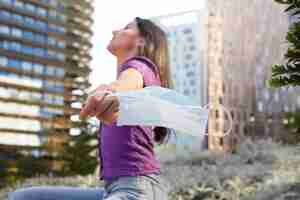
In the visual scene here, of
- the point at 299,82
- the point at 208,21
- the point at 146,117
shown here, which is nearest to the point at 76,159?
the point at 208,21

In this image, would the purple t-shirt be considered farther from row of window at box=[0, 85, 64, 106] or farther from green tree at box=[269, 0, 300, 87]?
row of window at box=[0, 85, 64, 106]

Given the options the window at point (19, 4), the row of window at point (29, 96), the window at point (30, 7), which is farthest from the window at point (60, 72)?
the window at point (19, 4)

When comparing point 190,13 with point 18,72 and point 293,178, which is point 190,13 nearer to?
point 18,72

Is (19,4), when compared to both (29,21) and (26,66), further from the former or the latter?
(26,66)

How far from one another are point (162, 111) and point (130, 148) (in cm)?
18

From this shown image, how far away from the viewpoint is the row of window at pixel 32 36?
774cm

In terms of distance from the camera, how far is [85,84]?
797 centimetres

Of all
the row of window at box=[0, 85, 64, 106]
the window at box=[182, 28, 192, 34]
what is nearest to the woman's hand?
the row of window at box=[0, 85, 64, 106]

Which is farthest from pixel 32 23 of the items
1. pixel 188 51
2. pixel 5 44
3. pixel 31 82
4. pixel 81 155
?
pixel 188 51

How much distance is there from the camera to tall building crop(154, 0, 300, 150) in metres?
8.99

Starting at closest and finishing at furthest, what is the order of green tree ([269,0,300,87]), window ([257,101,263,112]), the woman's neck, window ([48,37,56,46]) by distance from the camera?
the woman's neck → green tree ([269,0,300,87]) → window ([48,37,56,46]) → window ([257,101,263,112])

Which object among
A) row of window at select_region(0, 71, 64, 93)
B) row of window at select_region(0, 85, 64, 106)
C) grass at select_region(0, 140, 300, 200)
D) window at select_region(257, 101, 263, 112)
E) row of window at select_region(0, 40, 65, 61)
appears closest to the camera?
grass at select_region(0, 140, 300, 200)

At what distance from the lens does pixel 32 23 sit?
26.3 feet

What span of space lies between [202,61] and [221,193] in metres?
6.01
